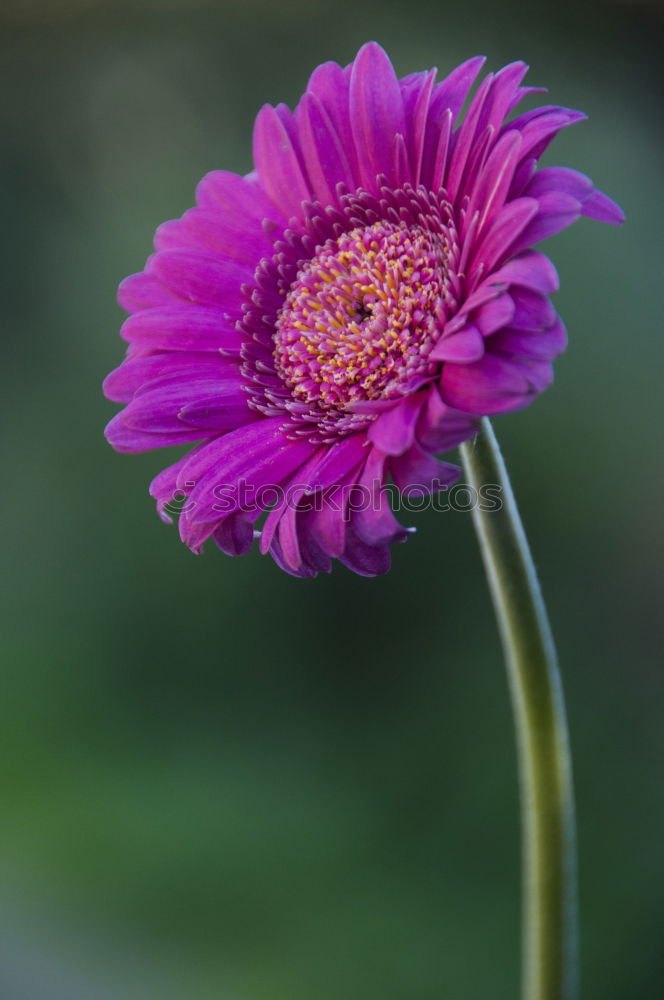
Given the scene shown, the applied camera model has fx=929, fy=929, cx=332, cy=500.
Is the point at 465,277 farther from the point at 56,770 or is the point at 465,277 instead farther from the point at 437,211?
the point at 56,770

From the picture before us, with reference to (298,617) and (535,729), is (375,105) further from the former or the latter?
(298,617)

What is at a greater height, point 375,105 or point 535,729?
point 375,105

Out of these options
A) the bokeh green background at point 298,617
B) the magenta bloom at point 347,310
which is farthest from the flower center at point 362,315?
the bokeh green background at point 298,617

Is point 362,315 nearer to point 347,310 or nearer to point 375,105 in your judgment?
point 347,310

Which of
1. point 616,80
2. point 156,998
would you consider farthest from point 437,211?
point 156,998

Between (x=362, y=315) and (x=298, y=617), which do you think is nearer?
(x=362, y=315)

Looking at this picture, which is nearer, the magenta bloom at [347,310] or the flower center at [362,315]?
the magenta bloom at [347,310]

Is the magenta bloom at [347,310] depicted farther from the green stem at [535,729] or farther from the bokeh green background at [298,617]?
the bokeh green background at [298,617]

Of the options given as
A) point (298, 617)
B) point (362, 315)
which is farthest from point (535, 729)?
point (298, 617)
